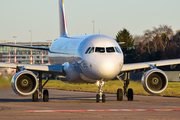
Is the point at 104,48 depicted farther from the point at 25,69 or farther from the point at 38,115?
the point at 38,115

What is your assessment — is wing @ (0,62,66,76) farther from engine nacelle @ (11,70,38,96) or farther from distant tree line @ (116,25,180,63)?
distant tree line @ (116,25,180,63)

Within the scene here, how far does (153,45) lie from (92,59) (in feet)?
261

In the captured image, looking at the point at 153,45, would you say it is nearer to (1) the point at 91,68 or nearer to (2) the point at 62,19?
(2) the point at 62,19

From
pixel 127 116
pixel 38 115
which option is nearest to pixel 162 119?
pixel 127 116

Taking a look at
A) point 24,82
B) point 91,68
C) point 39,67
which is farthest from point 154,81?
point 24,82

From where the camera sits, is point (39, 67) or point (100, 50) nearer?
point (100, 50)

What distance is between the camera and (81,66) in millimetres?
23281

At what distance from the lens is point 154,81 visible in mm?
24078

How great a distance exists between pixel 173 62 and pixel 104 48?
6114 millimetres

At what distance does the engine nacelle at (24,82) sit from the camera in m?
22.8

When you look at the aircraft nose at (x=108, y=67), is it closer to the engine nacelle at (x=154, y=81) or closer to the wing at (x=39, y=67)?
the engine nacelle at (x=154, y=81)

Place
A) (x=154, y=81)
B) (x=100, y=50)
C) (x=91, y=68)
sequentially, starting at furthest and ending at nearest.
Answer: (x=154, y=81) → (x=100, y=50) → (x=91, y=68)

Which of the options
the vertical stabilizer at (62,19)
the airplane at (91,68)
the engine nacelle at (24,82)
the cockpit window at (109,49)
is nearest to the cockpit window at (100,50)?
the airplane at (91,68)

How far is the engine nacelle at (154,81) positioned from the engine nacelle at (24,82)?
6.27 meters
